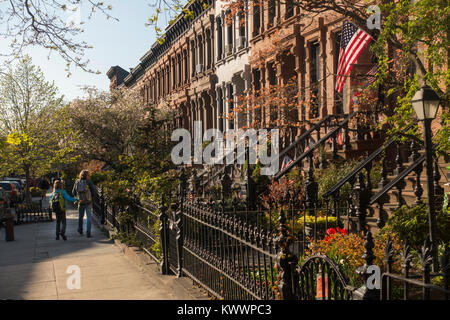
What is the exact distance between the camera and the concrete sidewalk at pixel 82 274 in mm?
7949

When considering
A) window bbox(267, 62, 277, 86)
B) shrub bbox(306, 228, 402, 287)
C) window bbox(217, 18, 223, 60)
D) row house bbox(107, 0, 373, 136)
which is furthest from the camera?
window bbox(217, 18, 223, 60)

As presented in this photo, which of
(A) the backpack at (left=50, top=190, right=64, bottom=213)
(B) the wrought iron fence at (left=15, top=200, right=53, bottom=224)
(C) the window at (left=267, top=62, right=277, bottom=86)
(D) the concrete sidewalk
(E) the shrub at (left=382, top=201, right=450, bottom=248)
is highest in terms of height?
(C) the window at (left=267, top=62, right=277, bottom=86)

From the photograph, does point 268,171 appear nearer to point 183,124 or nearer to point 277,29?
point 277,29

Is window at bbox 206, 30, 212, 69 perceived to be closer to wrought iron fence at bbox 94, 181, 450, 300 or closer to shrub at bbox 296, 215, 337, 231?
wrought iron fence at bbox 94, 181, 450, 300

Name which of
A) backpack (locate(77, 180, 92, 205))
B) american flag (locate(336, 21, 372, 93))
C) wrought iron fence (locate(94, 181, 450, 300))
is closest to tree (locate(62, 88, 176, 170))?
backpack (locate(77, 180, 92, 205))

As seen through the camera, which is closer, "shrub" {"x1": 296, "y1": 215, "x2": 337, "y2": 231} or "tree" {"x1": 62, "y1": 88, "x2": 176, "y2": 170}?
"shrub" {"x1": 296, "y1": 215, "x2": 337, "y2": 231}

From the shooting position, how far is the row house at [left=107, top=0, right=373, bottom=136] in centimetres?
1700

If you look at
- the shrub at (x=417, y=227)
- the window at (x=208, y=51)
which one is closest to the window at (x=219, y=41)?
the window at (x=208, y=51)

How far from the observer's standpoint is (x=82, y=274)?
9.73 meters

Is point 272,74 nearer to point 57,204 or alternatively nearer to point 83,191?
point 83,191

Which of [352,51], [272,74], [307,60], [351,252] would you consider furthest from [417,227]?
[272,74]

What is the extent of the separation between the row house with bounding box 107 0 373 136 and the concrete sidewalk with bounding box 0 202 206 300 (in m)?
5.67

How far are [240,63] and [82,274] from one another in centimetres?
1716
